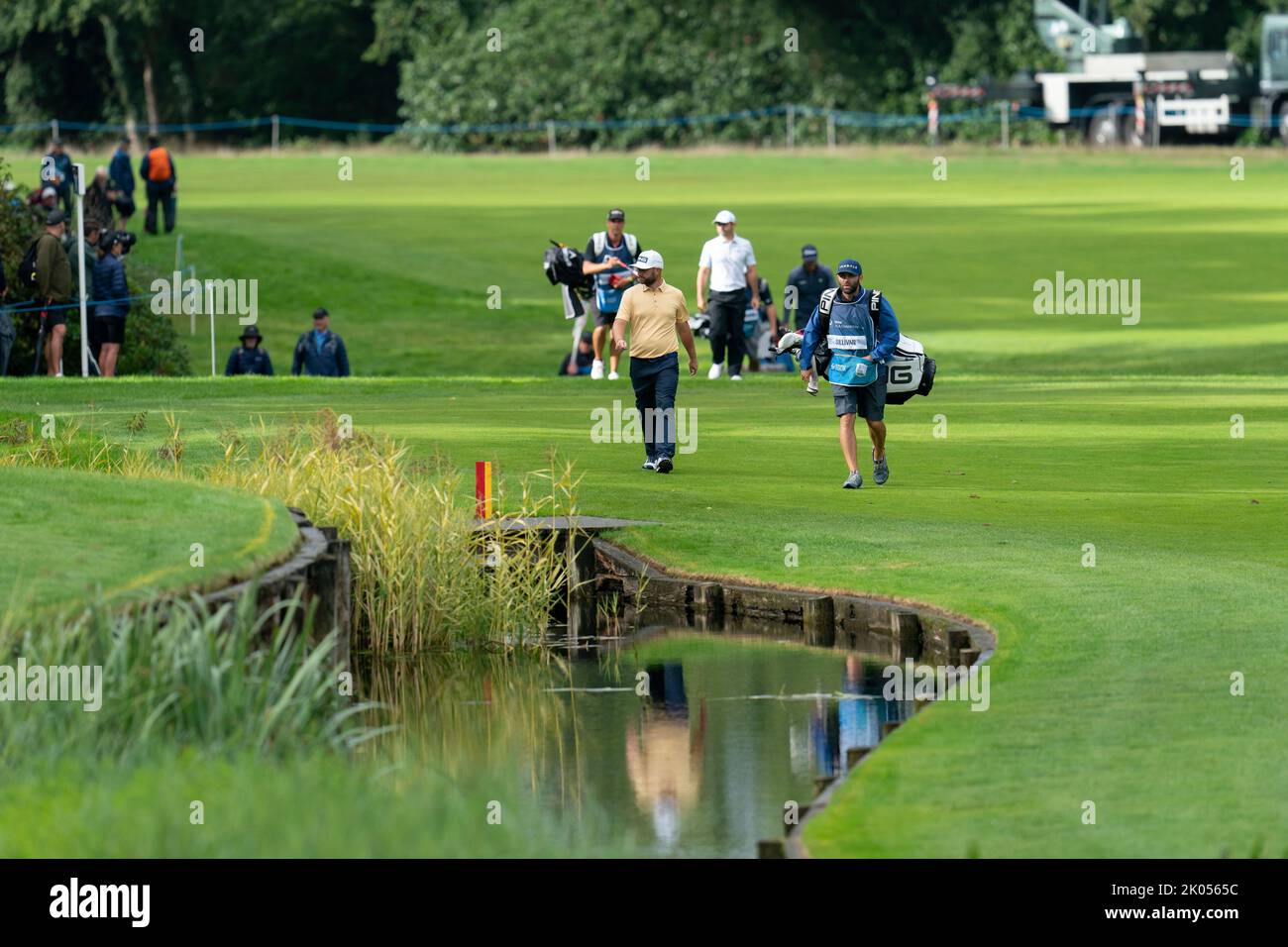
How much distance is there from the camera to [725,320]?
93.2 ft

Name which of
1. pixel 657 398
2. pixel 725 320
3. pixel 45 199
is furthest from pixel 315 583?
pixel 45 199

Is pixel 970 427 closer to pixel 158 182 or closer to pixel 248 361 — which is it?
pixel 248 361

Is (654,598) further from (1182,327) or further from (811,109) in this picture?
(811,109)

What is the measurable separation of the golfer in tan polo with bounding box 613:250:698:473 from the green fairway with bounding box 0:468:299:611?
5371mm

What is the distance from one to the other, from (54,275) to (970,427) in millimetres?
11252

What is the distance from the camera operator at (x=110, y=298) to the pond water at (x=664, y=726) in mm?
14428

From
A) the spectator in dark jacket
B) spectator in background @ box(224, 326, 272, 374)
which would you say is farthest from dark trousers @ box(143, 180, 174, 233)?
the spectator in dark jacket

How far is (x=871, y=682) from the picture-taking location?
14.5 meters

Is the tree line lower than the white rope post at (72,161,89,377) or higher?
higher

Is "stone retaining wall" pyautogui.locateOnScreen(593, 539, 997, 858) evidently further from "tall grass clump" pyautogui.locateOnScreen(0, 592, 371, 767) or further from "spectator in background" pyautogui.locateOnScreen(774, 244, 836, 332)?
"spectator in background" pyautogui.locateOnScreen(774, 244, 836, 332)

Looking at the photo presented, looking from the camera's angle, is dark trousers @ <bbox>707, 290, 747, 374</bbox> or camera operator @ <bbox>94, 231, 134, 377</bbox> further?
camera operator @ <bbox>94, 231, 134, 377</bbox>

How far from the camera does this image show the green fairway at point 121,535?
11.8 metres

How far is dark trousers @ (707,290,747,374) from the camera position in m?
28.1

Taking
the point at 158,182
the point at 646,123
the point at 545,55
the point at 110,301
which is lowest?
the point at 110,301
